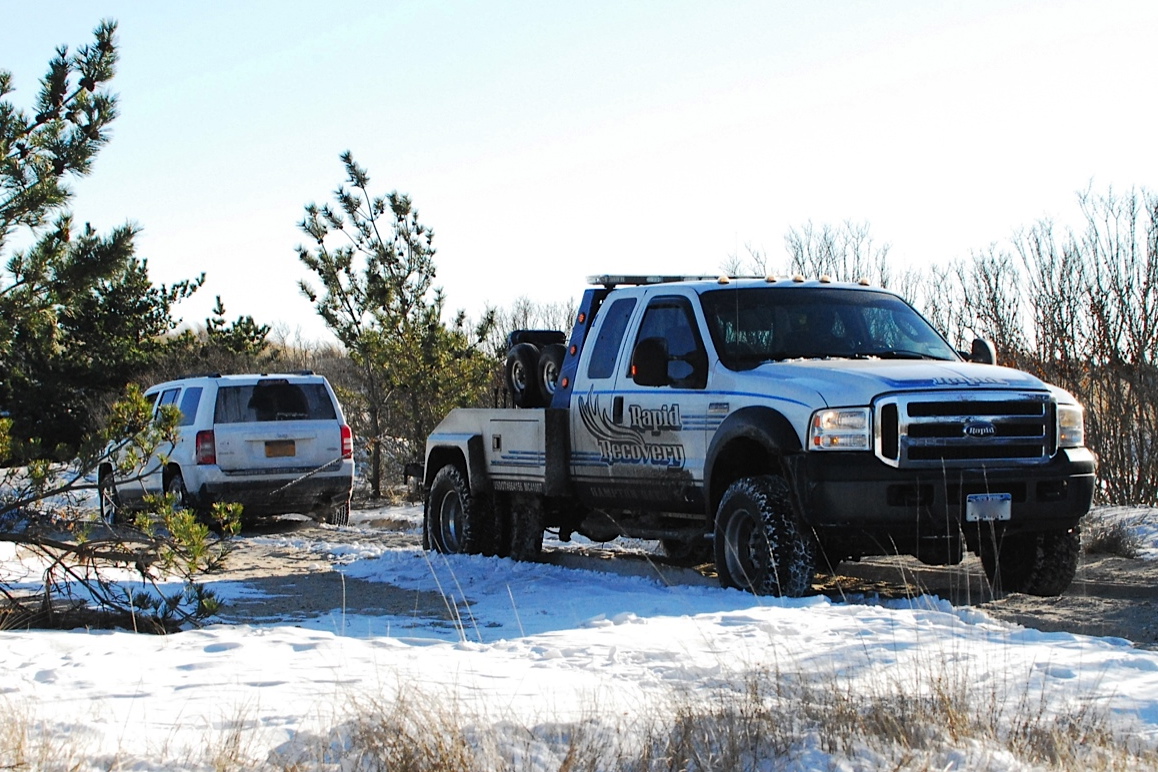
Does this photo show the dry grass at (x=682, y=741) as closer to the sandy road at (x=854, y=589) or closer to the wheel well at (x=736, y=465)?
the sandy road at (x=854, y=589)

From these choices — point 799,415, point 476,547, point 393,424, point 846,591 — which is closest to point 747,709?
point 799,415

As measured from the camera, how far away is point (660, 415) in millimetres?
10453

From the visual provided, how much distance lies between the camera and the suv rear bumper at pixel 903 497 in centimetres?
878

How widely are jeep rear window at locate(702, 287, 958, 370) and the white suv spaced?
796 centimetres

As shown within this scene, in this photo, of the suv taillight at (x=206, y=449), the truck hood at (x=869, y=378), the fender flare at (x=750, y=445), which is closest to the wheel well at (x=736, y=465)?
the fender flare at (x=750, y=445)

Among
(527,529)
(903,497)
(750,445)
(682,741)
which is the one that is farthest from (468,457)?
(682,741)

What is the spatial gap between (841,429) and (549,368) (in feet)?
12.5

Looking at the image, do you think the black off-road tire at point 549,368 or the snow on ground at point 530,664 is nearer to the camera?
the snow on ground at point 530,664

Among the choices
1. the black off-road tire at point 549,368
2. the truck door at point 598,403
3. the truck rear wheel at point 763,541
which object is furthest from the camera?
the black off-road tire at point 549,368

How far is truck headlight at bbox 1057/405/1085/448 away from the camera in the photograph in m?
9.30

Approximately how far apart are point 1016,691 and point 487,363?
17.7 meters

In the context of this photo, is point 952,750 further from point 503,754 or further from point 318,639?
point 318,639

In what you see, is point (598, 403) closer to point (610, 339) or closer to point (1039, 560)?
point (610, 339)

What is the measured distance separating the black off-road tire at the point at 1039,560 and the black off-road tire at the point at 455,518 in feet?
14.8
